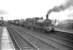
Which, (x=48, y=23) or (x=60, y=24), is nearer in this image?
(x=48, y=23)

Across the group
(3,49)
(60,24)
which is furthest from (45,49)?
(60,24)

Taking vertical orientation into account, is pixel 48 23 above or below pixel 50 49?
above

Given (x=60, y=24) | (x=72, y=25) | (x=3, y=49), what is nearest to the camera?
(x=3, y=49)

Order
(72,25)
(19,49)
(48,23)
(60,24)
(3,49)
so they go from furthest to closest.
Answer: (60,24), (72,25), (48,23), (3,49), (19,49)

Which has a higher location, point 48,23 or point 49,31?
point 48,23

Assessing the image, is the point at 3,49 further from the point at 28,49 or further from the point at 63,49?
the point at 63,49

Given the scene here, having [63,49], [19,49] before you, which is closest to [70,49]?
[63,49]

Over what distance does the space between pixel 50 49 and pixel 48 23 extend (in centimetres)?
1287

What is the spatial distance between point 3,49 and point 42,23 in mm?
14203

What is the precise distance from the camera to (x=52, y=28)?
79.6 ft

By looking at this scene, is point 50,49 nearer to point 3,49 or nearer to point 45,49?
point 45,49

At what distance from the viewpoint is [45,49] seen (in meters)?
11.7

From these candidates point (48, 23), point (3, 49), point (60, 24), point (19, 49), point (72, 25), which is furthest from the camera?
point (60, 24)

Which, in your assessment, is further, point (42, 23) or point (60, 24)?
point (60, 24)
